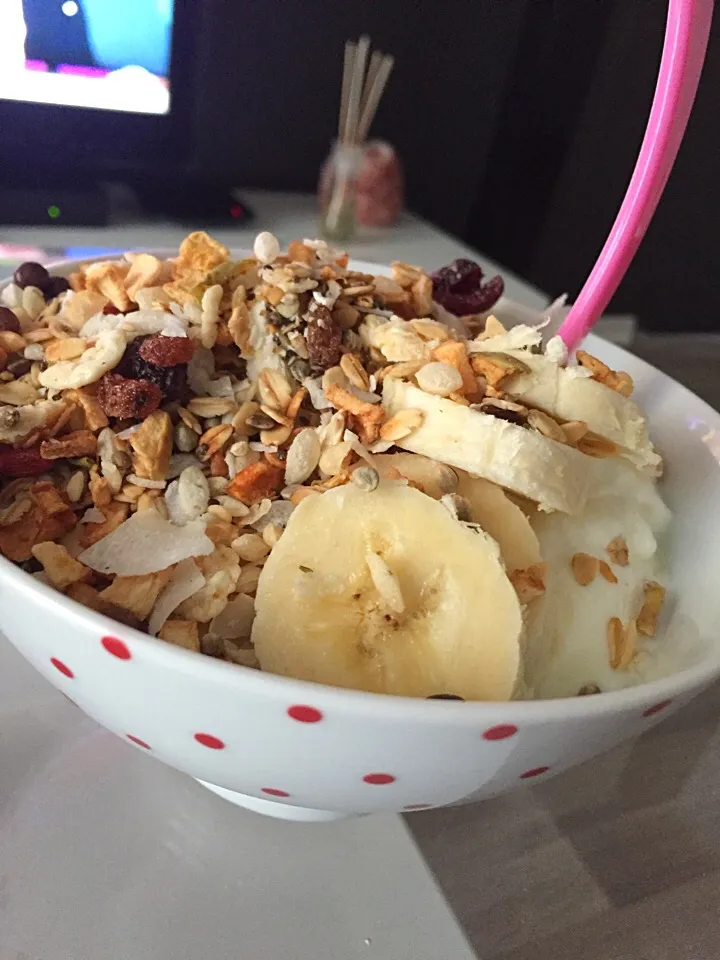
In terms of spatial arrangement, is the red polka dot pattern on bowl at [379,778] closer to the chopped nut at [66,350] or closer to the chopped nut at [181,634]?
the chopped nut at [181,634]

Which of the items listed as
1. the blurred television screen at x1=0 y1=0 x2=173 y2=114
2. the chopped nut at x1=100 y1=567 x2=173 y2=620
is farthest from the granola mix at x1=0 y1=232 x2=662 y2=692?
the blurred television screen at x1=0 y1=0 x2=173 y2=114

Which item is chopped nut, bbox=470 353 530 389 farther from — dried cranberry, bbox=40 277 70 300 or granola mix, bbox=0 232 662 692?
dried cranberry, bbox=40 277 70 300

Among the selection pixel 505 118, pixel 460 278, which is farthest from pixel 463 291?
pixel 505 118

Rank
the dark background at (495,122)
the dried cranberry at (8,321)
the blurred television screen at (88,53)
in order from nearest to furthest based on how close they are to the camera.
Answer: the dried cranberry at (8,321) → the blurred television screen at (88,53) → the dark background at (495,122)

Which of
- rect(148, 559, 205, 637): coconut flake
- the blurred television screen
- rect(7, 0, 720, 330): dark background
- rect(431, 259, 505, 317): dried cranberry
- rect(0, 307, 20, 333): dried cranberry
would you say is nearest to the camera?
rect(148, 559, 205, 637): coconut flake

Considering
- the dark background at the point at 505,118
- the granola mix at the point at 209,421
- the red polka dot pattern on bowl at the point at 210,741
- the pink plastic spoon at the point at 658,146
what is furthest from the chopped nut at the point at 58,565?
the dark background at the point at 505,118

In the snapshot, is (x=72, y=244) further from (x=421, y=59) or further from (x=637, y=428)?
(x=637, y=428)
